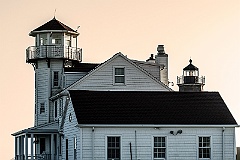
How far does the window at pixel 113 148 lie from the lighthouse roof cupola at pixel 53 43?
18882 millimetres

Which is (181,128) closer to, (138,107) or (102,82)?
(138,107)

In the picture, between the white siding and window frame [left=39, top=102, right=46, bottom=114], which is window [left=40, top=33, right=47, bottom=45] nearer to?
window frame [left=39, top=102, right=46, bottom=114]

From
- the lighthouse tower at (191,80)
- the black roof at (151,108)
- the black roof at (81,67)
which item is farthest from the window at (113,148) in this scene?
the lighthouse tower at (191,80)

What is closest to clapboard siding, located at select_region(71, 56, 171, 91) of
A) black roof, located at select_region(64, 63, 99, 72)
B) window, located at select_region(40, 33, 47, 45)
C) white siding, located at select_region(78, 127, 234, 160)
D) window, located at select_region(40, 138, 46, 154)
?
black roof, located at select_region(64, 63, 99, 72)

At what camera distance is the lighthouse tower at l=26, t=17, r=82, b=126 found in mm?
74562

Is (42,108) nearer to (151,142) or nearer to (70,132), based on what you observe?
(70,132)

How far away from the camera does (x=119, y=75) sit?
2662 inches

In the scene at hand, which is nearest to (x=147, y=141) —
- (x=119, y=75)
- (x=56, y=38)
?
(x=119, y=75)

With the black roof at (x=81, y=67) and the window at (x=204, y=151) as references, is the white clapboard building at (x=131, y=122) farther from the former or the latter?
the black roof at (x=81, y=67)

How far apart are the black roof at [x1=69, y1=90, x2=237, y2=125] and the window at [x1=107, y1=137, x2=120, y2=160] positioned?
103 centimetres

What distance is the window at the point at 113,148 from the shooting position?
56531 millimetres

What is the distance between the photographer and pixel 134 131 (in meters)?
57.0

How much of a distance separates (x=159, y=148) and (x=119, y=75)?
11.4 meters

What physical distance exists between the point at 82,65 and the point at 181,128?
20188 mm
